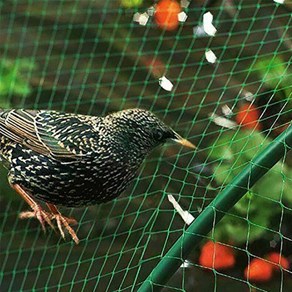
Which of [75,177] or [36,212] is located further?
[36,212]

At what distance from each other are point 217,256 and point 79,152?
808 millimetres

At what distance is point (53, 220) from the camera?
9.23 feet

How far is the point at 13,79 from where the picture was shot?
3.24 m

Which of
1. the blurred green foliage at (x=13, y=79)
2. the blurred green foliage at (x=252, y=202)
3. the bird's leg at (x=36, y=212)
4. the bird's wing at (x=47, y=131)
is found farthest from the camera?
the blurred green foliage at (x=13, y=79)

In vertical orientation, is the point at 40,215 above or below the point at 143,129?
below

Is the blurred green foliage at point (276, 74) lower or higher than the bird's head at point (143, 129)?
higher

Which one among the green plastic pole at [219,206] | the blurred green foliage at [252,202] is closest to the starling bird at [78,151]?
the green plastic pole at [219,206]

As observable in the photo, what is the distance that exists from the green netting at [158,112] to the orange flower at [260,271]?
2 centimetres

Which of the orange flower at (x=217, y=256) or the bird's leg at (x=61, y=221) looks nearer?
the bird's leg at (x=61, y=221)

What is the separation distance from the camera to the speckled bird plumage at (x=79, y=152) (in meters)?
2.41

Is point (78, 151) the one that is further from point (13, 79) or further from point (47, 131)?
point (13, 79)

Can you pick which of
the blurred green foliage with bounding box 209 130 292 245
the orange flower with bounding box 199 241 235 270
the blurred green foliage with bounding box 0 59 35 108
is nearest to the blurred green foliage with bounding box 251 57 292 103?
the blurred green foliage with bounding box 209 130 292 245

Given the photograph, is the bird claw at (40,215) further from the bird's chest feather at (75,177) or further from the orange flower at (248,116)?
the orange flower at (248,116)

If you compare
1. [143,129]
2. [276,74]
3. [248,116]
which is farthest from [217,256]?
[143,129]
